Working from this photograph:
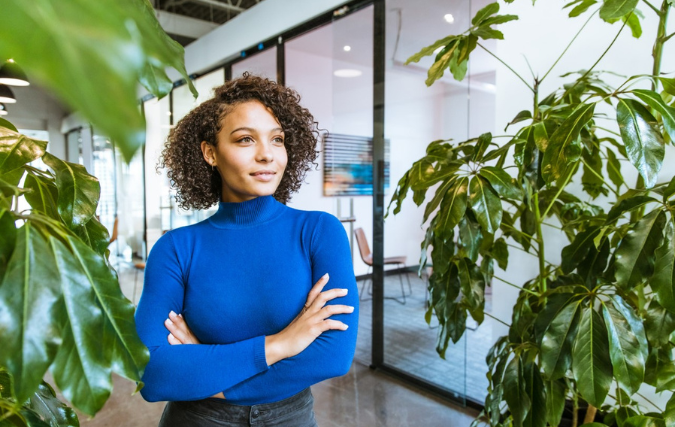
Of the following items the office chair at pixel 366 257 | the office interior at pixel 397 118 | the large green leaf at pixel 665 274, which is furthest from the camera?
the office chair at pixel 366 257

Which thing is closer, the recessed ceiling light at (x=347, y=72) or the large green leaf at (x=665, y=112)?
the large green leaf at (x=665, y=112)

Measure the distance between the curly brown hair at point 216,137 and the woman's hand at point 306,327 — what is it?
471 mm

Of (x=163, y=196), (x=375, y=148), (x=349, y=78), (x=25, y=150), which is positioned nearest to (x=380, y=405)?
(x=375, y=148)

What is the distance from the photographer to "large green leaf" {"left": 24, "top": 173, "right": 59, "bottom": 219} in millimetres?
812

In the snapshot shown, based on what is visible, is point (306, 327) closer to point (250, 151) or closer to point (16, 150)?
point (250, 151)

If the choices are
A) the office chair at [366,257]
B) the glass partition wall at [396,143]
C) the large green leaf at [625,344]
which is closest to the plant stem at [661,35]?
the large green leaf at [625,344]

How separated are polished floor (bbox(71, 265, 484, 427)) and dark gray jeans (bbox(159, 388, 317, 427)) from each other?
1.62 metres

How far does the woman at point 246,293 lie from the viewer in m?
1.07

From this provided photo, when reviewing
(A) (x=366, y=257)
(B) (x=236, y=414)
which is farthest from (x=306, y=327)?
(A) (x=366, y=257)

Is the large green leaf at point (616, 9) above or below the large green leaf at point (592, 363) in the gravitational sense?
above

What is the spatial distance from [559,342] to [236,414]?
853 millimetres

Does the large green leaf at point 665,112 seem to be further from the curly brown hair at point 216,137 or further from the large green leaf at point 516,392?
the curly brown hair at point 216,137

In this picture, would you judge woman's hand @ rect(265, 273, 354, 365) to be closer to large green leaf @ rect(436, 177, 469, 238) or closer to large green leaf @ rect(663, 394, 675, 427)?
large green leaf @ rect(436, 177, 469, 238)

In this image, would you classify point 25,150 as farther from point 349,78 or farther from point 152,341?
point 349,78
